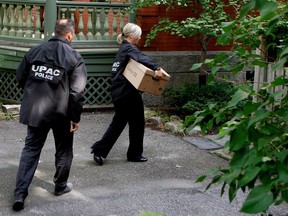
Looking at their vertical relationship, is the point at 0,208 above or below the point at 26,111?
below

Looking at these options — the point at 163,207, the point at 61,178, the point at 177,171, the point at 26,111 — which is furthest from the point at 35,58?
the point at 177,171

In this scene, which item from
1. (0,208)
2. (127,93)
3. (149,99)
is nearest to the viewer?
(0,208)

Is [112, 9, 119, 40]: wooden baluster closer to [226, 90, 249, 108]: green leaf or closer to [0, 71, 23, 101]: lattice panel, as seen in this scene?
[0, 71, 23, 101]: lattice panel

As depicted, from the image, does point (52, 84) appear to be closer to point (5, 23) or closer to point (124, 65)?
point (124, 65)

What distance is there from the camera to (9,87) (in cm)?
1098

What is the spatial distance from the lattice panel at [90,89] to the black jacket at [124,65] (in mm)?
3424

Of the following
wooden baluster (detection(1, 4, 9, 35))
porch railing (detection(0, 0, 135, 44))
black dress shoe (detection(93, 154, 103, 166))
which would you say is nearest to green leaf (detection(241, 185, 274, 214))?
black dress shoe (detection(93, 154, 103, 166))

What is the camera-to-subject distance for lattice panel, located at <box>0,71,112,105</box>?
1069cm

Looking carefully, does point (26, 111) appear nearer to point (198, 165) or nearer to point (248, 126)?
point (198, 165)

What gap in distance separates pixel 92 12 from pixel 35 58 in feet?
17.8

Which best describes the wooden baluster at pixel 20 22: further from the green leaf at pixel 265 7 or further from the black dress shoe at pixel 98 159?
the green leaf at pixel 265 7

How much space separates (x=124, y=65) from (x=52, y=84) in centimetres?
167

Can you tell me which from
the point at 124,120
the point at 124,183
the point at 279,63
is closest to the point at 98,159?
the point at 124,120

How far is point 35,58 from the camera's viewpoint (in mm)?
5715
